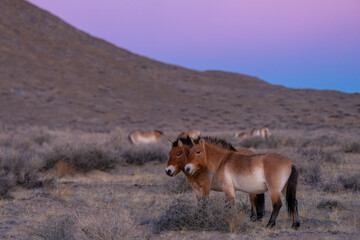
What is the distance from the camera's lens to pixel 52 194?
33.5 ft

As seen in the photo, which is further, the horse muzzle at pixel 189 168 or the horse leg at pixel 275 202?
the horse muzzle at pixel 189 168

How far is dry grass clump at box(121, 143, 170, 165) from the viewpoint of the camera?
674 inches

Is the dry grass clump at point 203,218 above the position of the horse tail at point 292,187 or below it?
below

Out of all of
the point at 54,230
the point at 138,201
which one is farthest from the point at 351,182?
the point at 54,230

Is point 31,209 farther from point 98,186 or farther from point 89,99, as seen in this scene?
point 89,99

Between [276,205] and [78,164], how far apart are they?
1001cm

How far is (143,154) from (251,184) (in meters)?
10.7

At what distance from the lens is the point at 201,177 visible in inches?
299

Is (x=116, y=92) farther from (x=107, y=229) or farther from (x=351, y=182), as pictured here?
(x=107, y=229)

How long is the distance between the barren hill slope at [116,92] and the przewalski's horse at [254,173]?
31.3m

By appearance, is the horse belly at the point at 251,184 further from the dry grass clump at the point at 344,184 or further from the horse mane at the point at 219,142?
the dry grass clump at the point at 344,184

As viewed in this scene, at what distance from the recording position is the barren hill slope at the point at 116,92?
4247cm

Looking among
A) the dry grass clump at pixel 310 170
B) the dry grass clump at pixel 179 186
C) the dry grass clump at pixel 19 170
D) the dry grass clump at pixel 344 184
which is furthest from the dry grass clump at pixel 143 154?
the dry grass clump at pixel 344 184

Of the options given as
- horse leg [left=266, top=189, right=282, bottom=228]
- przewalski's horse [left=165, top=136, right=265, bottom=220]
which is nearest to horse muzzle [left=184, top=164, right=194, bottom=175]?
przewalski's horse [left=165, top=136, right=265, bottom=220]
